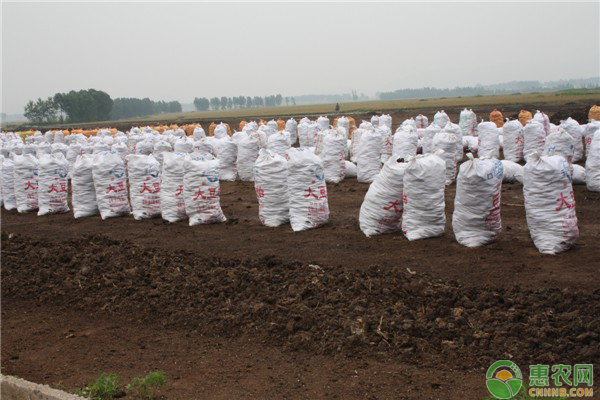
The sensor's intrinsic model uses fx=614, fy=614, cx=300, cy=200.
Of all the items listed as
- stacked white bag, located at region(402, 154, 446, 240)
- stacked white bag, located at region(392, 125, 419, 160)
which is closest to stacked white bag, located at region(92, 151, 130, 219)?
stacked white bag, located at region(402, 154, 446, 240)

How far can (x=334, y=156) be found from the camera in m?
11.7

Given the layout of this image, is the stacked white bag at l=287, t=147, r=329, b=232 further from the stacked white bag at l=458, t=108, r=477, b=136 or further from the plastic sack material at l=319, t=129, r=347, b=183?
the stacked white bag at l=458, t=108, r=477, b=136

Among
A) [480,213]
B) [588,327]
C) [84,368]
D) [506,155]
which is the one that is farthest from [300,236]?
[506,155]

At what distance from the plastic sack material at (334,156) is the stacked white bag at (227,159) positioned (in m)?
2.30

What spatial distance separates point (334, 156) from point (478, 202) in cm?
550

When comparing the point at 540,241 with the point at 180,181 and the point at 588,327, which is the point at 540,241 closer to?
the point at 588,327

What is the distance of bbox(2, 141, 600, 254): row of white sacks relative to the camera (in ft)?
20.0

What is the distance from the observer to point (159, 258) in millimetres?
7047

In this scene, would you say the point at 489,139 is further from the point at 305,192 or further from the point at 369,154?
the point at 305,192

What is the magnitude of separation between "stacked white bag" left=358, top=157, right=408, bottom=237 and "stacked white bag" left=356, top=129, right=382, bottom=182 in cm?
408

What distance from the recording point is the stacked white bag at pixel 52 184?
10203 mm

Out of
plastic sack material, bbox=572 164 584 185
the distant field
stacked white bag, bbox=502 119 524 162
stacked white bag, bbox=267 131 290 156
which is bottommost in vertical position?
plastic sack material, bbox=572 164 584 185

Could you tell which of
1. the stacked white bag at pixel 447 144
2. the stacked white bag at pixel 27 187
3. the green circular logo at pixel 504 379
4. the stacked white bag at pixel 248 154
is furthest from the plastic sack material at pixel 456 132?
the green circular logo at pixel 504 379

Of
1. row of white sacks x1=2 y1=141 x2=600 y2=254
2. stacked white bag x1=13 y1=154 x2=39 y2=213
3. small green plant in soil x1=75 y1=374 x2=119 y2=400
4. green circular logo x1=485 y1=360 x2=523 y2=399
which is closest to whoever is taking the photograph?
green circular logo x1=485 y1=360 x2=523 y2=399
